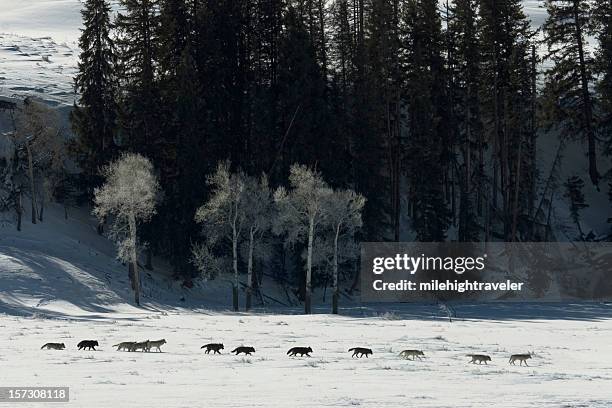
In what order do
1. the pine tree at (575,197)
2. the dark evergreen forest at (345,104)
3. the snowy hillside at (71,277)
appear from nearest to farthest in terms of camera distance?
the snowy hillside at (71,277) → the dark evergreen forest at (345,104) → the pine tree at (575,197)

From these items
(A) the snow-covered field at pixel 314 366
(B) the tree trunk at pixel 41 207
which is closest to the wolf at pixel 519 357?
(A) the snow-covered field at pixel 314 366

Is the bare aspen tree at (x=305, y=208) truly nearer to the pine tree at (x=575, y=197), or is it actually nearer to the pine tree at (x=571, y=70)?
the pine tree at (x=571, y=70)

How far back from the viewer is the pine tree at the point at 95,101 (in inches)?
2148

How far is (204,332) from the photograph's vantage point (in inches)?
1229

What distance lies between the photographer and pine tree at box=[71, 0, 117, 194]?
5456 cm

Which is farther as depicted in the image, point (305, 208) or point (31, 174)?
point (31, 174)

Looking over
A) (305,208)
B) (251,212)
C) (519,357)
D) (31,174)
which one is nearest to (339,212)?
(305,208)

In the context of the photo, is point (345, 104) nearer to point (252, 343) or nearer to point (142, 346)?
point (252, 343)

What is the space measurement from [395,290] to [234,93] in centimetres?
1580

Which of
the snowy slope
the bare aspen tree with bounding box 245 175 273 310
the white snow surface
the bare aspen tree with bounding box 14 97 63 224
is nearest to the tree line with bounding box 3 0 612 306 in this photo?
the bare aspen tree with bounding box 14 97 63 224

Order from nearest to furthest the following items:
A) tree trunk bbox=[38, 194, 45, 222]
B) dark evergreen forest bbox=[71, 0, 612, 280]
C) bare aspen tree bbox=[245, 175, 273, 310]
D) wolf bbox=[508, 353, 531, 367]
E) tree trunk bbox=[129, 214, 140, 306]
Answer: wolf bbox=[508, 353, 531, 367], tree trunk bbox=[129, 214, 140, 306], bare aspen tree bbox=[245, 175, 273, 310], tree trunk bbox=[38, 194, 45, 222], dark evergreen forest bbox=[71, 0, 612, 280]

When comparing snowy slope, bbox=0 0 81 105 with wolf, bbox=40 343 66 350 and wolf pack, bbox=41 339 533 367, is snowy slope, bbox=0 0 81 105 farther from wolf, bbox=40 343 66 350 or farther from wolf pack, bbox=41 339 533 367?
wolf pack, bbox=41 339 533 367

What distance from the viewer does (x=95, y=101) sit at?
5522cm

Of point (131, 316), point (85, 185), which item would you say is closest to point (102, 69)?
point (85, 185)
